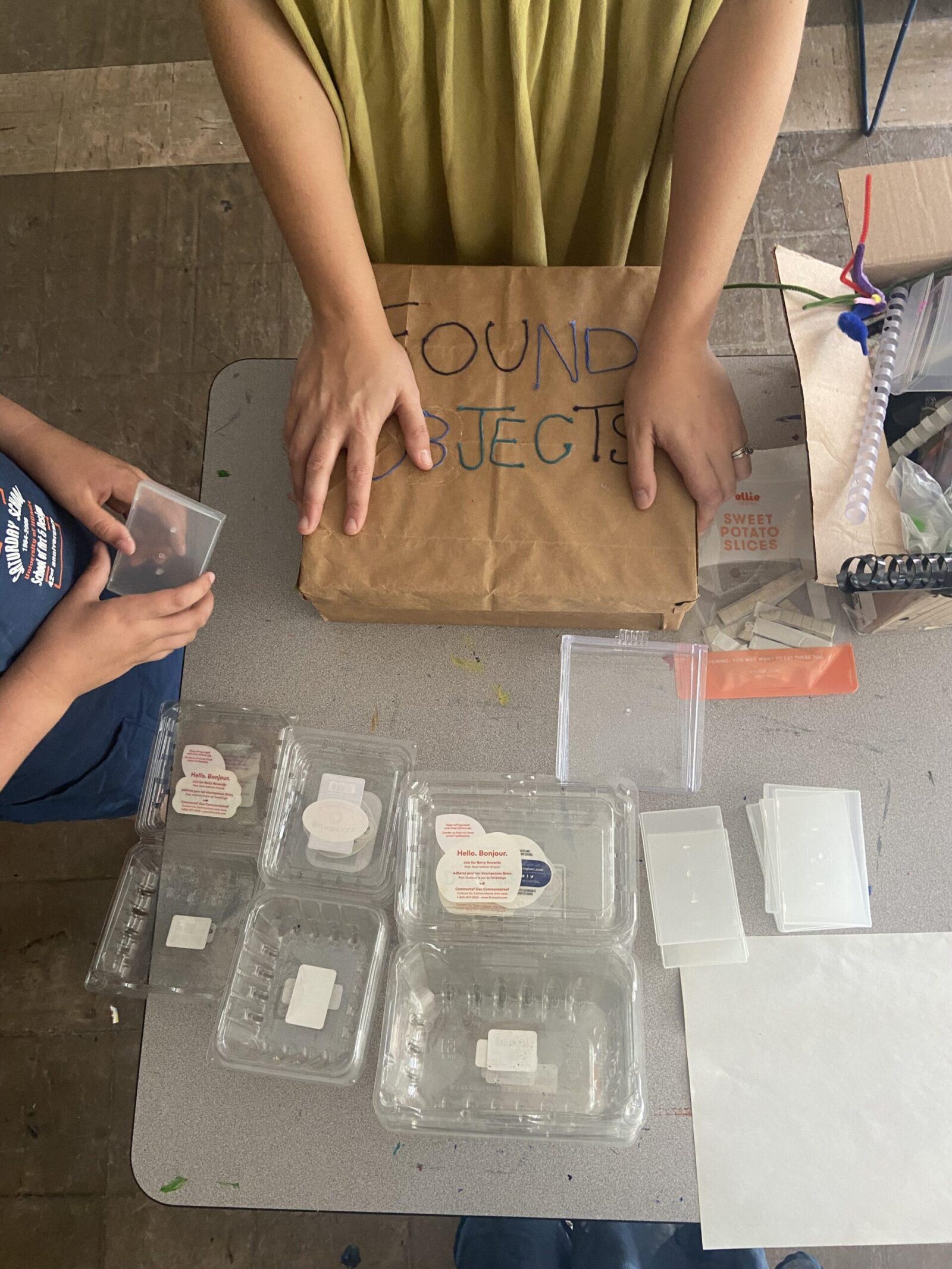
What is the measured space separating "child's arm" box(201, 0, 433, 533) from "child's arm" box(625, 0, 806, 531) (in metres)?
0.23

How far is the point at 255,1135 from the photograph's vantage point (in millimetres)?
833

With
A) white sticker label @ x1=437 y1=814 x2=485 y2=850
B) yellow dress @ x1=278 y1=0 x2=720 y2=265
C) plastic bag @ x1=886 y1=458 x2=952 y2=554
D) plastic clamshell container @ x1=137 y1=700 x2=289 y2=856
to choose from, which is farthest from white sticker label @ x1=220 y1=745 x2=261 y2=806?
plastic bag @ x1=886 y1=458 x2=952 y2=554

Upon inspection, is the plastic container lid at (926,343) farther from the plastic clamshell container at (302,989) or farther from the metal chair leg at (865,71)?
the metal chair leg at (865,71)

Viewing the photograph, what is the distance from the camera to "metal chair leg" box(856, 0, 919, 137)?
185 centimetres

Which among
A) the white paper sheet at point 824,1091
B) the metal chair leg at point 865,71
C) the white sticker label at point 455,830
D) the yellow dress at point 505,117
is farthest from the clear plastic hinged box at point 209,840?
the metal chair leg at point 865,71

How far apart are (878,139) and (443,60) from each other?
156cm

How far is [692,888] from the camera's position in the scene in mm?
878

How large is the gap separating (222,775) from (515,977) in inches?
15.2

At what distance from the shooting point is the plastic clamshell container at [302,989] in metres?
0.85

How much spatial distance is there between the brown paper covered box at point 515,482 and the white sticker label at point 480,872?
0.80 feet

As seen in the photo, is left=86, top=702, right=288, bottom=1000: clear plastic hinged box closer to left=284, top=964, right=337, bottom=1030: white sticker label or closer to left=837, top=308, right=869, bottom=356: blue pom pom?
left=284, top=964, right=337, bottom=1030: white sticker label

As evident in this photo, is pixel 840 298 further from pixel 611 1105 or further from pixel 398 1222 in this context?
pixel 398 1222

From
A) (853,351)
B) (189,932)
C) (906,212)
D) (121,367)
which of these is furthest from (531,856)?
(121,367)

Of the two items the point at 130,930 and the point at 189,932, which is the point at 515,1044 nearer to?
the point at 189,932
